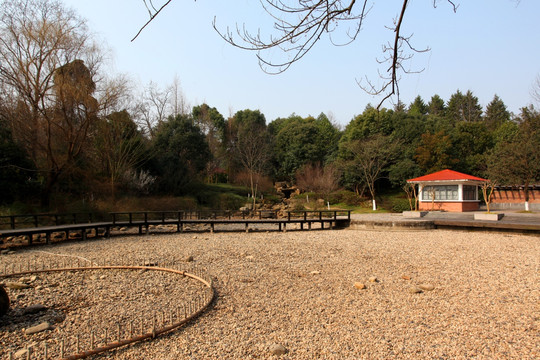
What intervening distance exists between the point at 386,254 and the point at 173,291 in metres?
5.51

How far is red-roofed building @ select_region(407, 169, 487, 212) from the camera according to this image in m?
22.9

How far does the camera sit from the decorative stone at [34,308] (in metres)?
4.66

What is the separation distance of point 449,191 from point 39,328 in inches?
959

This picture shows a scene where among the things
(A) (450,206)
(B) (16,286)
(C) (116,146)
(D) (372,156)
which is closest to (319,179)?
(D) (372,156)

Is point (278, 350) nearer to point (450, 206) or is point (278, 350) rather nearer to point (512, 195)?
point (450, 206)

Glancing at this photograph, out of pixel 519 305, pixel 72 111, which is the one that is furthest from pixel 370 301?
pixel 72 111

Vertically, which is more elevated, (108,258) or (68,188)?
(68,188)

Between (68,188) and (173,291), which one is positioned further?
(68,188)

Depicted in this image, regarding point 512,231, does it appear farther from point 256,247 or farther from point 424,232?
point 256,247

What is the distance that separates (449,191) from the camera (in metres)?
23.5

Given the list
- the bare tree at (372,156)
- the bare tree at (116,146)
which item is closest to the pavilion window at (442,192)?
the bare tree at (372,156)

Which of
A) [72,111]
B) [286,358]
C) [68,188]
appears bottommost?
[286,358]

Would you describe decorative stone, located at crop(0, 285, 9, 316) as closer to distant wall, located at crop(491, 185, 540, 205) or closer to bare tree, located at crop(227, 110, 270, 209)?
bare tree, located at crop(227, 110, 270, 209)

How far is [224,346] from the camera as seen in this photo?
3602mm
